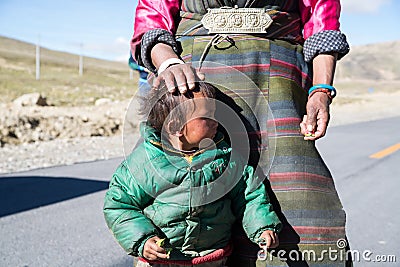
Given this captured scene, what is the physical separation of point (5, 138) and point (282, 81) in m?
8.81

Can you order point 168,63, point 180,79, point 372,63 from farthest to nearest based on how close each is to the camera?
point 372,63, point 168,63, point 180,79

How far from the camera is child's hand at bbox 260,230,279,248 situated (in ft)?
6.36

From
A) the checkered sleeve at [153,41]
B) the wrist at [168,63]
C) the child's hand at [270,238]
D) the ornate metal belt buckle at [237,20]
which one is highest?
the ornate metal belt buckle at [237,20]

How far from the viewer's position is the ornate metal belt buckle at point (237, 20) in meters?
2.10

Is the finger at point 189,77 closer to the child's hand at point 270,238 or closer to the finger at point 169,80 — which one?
the finger at point 169,80

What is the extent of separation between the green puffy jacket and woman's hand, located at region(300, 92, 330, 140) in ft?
0.77

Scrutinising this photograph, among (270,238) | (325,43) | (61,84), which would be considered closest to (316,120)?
(325,43)

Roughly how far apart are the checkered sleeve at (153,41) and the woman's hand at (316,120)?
53cm

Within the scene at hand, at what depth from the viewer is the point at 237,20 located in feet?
6.95

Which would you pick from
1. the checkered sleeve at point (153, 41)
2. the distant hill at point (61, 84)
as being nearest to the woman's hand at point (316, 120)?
the checkered sleeve at point (153, 41)

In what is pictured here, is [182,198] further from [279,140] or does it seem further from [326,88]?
[326,88]

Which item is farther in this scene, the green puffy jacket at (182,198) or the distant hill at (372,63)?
the distant hill at (372,63)

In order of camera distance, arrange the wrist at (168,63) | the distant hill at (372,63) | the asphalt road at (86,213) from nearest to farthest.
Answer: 1. the wrist at (168,63)
2. the asphalt road at (86,213)
3. the distant hill at (372,63)

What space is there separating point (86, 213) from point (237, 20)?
3.66 metres
